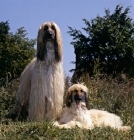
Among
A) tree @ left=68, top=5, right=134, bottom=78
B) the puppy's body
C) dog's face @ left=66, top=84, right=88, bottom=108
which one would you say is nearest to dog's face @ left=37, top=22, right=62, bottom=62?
dog's face @ left=66, top=84, right=88, bottom=108

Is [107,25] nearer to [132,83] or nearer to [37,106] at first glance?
[132,83]

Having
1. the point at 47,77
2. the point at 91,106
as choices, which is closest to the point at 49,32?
the point at 47,77

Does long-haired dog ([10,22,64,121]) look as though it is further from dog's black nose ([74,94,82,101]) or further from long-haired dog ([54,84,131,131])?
dog's black nose ([74,94,82,101])

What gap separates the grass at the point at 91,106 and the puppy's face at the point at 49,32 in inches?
61.2

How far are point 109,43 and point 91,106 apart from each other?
14.0 m

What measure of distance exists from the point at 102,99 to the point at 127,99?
627 millimetres

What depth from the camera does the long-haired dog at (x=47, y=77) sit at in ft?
26.8

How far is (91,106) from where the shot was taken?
945 cm

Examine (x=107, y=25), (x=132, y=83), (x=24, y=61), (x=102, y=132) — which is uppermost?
(x=107, y=25)

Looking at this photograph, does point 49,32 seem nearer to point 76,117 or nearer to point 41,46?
point 41,46

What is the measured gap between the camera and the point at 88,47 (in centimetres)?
2325

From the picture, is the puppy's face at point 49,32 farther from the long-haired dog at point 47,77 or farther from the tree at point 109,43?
the tree at point 109,43

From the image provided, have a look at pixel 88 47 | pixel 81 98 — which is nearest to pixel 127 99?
pixel 81 98

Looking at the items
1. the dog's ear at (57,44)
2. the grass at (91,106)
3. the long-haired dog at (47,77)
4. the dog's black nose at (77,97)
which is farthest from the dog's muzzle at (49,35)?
the grass at (91,106)
